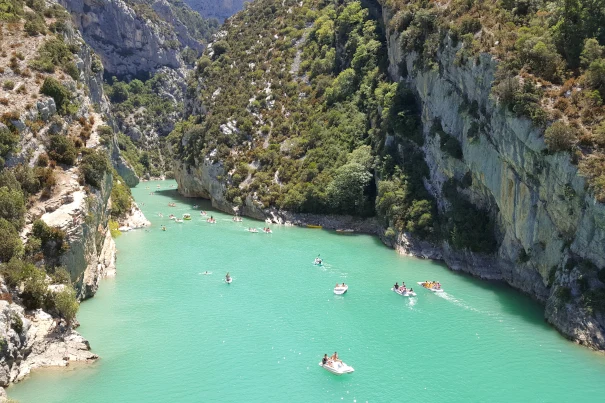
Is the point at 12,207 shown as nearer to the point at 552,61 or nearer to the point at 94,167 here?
the point at 94,167

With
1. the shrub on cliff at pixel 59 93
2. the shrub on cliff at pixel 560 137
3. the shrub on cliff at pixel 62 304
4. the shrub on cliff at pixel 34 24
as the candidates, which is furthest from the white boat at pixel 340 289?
the shrub on cliff at pixel 34 24

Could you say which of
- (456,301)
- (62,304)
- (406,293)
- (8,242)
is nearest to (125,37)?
(8,242)

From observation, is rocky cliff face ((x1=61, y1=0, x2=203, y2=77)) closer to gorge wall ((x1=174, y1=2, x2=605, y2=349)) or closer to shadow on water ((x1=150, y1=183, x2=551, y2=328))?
gorge wall ((x1=174, y1=2, x2=605, y2=349))

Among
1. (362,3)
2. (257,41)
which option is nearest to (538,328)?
(362,3)

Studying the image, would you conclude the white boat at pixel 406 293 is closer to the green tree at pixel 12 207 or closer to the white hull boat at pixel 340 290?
the white hull boat at pixel 340 290

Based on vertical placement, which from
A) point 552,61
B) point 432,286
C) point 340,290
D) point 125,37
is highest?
point 125,37

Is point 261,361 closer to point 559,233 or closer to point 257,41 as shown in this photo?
point 559,233

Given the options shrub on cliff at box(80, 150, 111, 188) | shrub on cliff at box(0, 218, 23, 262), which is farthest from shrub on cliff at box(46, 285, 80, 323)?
shrub on cliff at box(80, 150, 111, 188)
